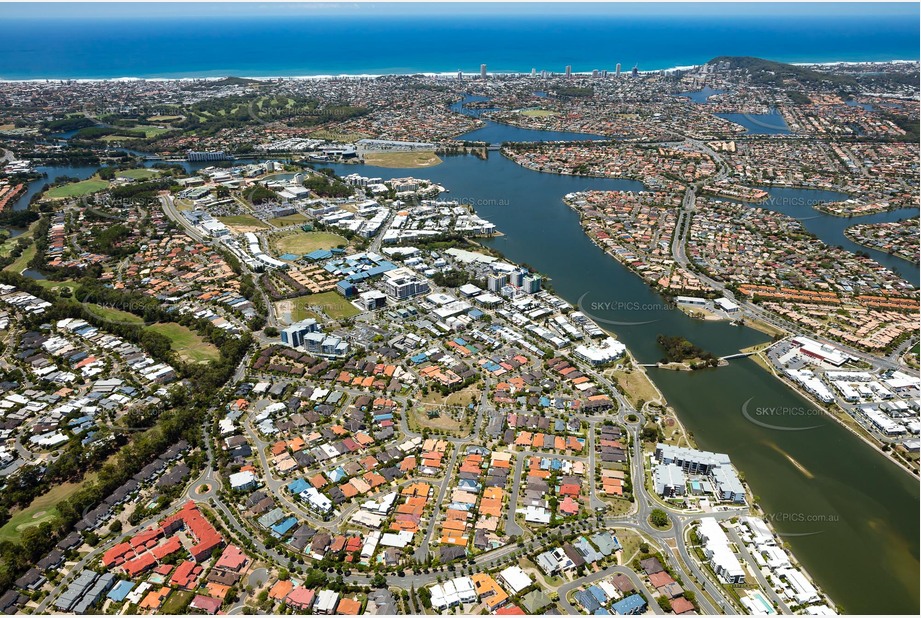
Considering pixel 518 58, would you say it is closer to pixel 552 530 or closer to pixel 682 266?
pixel 682 266

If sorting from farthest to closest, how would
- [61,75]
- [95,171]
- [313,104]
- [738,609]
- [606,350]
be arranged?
[61,75] → [313,104] → [95,171] → [606,350] → [738,609]

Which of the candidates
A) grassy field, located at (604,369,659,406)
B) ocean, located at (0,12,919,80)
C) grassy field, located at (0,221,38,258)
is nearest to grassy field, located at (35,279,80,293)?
grassy field, located at (0,221,38,258)

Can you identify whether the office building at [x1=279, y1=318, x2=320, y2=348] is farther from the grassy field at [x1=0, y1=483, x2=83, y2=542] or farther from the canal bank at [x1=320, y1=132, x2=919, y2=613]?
the canal bank at [x1=320, y1=132, x2=919, y2=613]

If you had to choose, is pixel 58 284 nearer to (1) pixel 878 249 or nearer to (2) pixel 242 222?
(2) pixel 242 222

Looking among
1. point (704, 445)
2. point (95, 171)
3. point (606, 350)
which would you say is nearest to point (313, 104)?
point (95, 171)

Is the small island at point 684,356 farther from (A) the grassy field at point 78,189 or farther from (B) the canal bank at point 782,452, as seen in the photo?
(A) the grassy field at point 78,189
